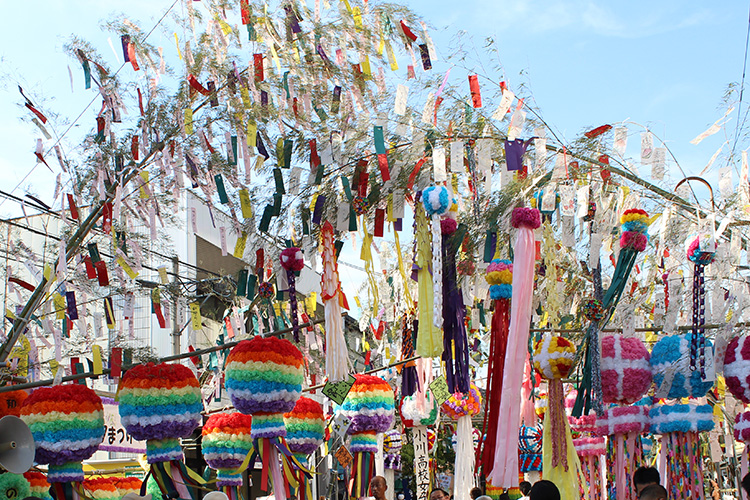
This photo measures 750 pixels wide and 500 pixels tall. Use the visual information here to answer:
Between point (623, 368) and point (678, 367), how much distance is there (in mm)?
381

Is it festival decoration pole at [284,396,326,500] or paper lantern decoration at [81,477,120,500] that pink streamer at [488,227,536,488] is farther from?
paper lantern decoration at [81,477,120,500]

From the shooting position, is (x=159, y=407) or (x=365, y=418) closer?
(x=159, y=407)

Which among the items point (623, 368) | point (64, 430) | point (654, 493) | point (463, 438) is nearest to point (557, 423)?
point (623, 368)

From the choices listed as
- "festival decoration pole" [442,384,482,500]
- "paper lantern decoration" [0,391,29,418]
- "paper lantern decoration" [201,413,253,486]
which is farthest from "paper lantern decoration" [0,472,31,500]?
"festival decoration pole" [442,384,482,500]

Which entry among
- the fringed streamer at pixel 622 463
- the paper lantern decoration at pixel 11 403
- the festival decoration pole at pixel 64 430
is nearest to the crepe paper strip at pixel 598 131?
the fringed streamer at pixel 622 463

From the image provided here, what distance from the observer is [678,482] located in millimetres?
5668

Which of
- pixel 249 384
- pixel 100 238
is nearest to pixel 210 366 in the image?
pixel 100 238

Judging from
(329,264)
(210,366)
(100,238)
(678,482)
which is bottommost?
(678,482)

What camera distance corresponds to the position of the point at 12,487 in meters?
5.94

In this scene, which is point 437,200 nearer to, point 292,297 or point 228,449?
point 292,297

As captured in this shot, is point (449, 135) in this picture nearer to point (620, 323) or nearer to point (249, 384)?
point (249, 384)

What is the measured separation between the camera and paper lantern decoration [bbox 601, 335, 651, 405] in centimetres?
559

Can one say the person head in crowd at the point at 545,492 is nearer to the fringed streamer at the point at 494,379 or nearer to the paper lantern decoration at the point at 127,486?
the fringed streamer at the point at 494,379

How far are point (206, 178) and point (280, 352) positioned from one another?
1.90m
